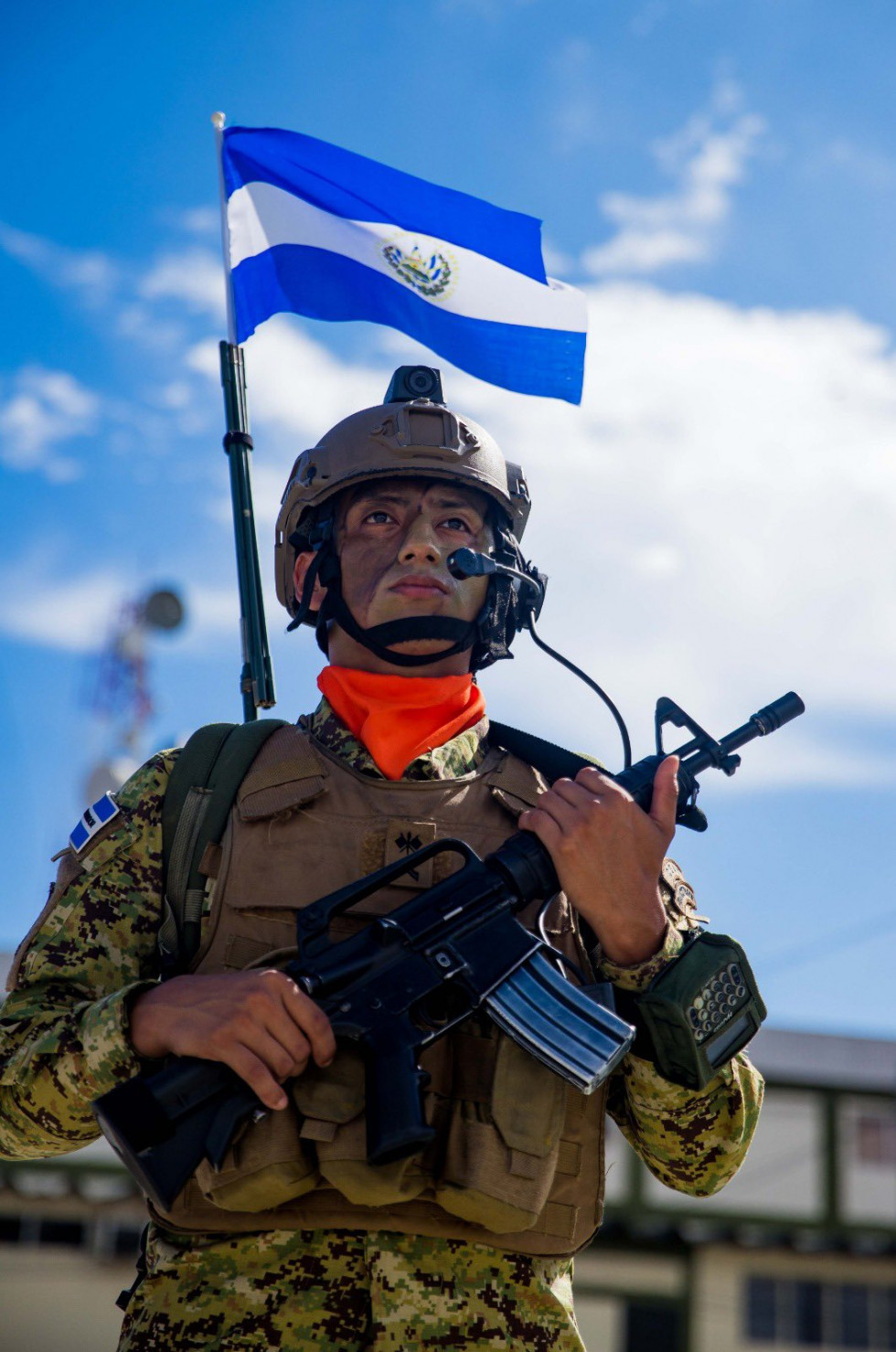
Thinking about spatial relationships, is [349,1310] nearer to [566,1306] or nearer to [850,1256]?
[566,1306]

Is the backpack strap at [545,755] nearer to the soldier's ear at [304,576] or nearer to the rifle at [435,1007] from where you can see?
the rifle at [435,1007]

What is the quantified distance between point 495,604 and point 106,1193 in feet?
33.7

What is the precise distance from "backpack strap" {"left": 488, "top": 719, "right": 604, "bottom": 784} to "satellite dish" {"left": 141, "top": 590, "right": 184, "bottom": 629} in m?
14.9

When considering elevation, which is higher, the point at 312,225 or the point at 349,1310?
the point at 312,225

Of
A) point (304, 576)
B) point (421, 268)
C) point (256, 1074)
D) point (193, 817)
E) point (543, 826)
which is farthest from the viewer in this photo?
point (421, 268)

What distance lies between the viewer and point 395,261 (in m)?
6.30

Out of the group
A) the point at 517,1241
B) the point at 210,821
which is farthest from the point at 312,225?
the point at 517,1241

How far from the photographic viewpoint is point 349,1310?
3.00 m

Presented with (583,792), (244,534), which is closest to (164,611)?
(244,534)

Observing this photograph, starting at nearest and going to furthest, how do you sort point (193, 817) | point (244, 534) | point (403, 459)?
point (193, 817) → point (403, 459) → point (244, 534)

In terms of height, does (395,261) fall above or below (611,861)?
above

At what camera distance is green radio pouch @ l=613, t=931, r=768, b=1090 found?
123 inches

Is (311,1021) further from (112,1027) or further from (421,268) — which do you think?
(421,268)

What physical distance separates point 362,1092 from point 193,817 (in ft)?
2.78
